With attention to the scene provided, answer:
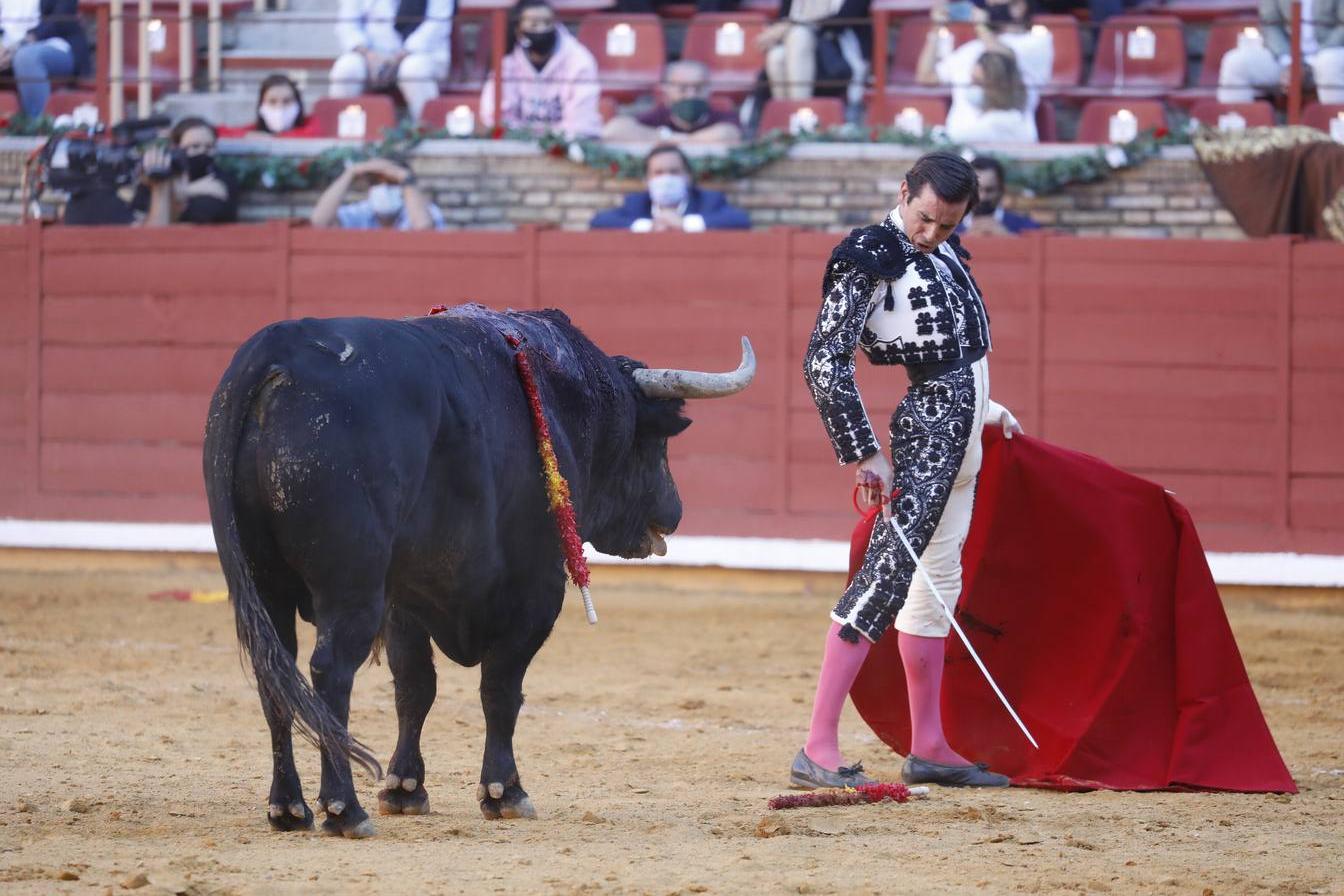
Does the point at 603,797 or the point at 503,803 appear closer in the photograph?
the point at 503,803

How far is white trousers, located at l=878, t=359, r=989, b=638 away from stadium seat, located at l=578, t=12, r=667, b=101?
6908 millimetres

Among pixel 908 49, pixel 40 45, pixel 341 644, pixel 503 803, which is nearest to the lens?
pixel 341 644

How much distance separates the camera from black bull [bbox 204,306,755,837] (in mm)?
3602

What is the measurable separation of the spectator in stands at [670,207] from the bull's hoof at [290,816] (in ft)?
20.2

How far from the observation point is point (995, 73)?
10102mm

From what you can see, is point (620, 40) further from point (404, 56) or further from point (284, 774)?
point (284, 774)

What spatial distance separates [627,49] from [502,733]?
24.7 feet

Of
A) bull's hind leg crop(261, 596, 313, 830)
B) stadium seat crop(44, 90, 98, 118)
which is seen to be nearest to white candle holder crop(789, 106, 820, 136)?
stadium seat crop(44, 90, 98, 118)

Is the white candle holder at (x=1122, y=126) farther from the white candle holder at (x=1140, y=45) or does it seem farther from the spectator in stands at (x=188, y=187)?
the spectator in stands at (x=188, y=187)

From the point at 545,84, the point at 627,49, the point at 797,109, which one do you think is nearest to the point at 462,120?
Answer: the point at 545,84

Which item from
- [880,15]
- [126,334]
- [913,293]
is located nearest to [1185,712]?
[913,293]

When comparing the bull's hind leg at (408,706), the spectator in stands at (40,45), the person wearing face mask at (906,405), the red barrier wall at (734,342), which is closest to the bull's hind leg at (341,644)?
the bull's hind leg at (408,706)

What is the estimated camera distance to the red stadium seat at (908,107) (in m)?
10.3

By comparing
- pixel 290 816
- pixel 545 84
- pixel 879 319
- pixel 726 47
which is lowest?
pixel 290 816
